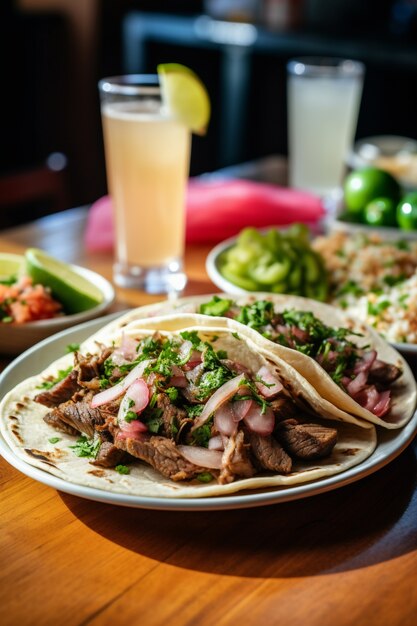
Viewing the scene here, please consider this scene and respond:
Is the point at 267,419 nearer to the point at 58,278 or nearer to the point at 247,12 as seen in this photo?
the point at 58,278

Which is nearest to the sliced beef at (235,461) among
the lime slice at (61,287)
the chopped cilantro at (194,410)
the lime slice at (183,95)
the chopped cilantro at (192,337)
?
the chopped cilantro at (194,410)

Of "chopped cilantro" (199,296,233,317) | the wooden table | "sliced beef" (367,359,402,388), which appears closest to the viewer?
the wooden table

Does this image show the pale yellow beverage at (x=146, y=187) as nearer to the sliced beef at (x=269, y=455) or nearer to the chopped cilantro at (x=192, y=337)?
the chopped cilantro at (x=192, y=337)

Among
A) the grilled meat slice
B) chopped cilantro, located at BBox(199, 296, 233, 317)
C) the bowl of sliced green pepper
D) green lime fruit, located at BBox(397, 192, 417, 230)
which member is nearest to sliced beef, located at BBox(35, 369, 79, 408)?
the grilled meat slice

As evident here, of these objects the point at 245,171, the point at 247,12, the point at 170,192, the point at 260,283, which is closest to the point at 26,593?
the point at 260,283

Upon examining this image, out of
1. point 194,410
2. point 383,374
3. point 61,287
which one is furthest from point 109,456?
point 61,287

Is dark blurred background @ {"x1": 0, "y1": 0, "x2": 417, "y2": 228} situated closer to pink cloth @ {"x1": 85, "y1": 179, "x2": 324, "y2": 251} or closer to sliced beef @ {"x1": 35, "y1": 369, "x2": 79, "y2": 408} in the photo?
pink cloth @ {"x1": 85, "y1": 179, "x2": 324, "y2": 251}
